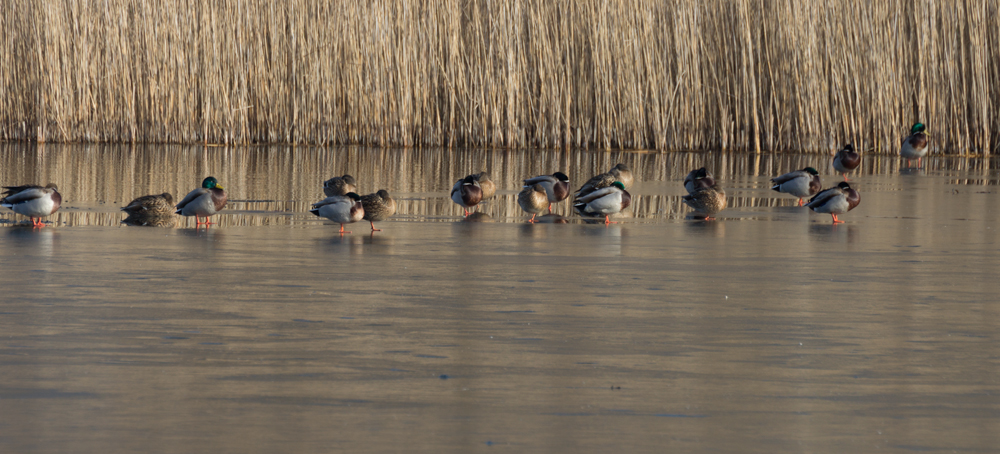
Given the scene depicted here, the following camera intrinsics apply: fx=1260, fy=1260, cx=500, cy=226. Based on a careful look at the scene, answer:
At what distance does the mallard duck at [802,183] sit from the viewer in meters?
12.5

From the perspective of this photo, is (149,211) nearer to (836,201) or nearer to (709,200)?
(709,200)

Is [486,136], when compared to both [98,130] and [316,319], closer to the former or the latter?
[98,130]

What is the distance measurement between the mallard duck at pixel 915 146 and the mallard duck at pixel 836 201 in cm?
690

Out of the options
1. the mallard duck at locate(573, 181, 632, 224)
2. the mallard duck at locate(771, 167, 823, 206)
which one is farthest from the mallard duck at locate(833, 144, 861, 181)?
the mallard duck at locate(573, 181, 632, 224)

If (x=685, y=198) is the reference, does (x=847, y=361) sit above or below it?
below

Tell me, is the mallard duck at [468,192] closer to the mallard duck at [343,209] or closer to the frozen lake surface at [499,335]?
the frozen lake surface at [499,335]

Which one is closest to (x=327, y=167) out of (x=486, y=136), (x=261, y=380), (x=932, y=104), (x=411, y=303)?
(x=486, y=136)

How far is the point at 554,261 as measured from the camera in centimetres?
829

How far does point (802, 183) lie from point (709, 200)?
6.09 ft

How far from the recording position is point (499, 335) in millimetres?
5715

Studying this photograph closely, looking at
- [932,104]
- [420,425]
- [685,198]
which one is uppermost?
[932,104]

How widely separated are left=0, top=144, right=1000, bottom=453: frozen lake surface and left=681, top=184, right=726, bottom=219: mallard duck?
300mm

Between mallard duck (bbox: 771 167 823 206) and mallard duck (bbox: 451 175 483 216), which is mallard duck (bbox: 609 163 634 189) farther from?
mallard duck (bbox: 451 175 483 216)

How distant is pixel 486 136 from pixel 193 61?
195 inches
